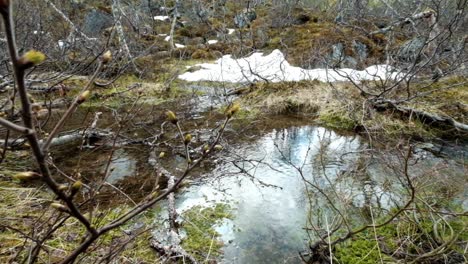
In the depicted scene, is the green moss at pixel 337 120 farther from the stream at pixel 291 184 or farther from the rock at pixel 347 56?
the rock at pixel 347 56

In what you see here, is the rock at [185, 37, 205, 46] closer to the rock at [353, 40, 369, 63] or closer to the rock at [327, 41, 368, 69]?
the rock at [327, 41, 368, 69]

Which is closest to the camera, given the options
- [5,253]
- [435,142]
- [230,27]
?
[5,253]

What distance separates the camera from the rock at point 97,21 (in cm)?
1620

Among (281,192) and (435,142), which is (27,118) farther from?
(435,142)

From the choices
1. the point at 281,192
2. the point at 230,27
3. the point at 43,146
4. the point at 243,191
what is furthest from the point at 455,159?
the point at 230,27

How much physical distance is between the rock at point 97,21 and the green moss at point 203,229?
1534cm

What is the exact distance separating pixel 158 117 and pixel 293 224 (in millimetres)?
4401

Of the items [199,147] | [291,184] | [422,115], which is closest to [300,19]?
[422,115]

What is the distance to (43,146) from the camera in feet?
2.09

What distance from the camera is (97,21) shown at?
654 inches

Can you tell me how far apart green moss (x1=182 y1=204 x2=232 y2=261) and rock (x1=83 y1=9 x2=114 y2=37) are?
15337mm

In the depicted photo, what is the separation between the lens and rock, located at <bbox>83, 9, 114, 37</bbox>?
53.1 ft

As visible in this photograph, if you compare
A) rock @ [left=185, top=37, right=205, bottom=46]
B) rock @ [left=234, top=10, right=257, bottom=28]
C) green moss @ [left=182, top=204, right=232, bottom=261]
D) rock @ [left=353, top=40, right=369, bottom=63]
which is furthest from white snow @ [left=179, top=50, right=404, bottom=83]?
rock @ [left=234, top=10, right=257, bottom=28]

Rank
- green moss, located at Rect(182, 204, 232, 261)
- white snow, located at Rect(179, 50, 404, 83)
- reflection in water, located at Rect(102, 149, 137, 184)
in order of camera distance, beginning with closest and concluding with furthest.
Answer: green moss, located at Rect(182, 204, 232, 261) → reflection in water, located at Rect(102, 149, 137, 184) → white snow, located at Rect(179, 50, 404, 83)
